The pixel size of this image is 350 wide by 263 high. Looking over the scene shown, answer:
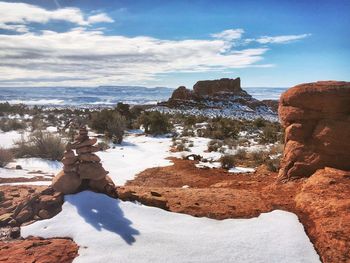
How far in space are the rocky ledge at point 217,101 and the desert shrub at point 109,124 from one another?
114 ft

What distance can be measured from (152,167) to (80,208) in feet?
26.1

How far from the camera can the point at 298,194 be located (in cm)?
797

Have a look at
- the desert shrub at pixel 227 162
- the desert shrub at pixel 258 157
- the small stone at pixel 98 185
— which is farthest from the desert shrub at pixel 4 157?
the desert shrub at pixel 258 157

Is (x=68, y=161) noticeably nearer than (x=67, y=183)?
No

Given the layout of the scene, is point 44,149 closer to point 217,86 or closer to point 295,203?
point 295,203

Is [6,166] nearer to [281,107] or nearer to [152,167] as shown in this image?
[152,167]

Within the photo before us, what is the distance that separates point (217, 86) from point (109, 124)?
6850 cm

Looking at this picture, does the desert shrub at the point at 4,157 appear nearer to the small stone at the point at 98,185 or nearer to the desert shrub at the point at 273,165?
the small stone at the point at 98,185

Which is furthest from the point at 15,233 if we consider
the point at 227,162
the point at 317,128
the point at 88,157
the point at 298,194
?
the point at 227,162

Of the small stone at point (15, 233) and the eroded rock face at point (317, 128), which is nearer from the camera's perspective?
the small stone at point (15, 233)

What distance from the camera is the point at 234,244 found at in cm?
587

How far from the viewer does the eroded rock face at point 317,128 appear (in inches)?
342

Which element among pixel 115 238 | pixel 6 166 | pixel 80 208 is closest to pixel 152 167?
pixel 6 166

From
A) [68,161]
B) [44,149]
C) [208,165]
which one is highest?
[68,161]
